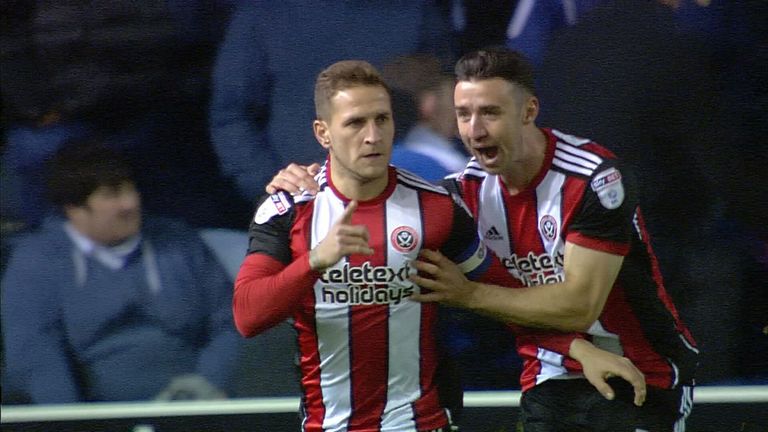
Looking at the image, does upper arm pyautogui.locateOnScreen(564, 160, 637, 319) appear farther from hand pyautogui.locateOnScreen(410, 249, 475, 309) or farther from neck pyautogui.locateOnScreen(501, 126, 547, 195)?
hand pyautogui.locateOnScreen(410, 249, 475, 309)

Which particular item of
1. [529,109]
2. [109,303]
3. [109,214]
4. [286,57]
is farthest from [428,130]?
[109,303]

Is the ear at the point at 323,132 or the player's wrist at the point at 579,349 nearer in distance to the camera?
the ear at the point at 323,132

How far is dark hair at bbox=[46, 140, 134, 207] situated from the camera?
429 cm

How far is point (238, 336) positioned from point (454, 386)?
123 cm

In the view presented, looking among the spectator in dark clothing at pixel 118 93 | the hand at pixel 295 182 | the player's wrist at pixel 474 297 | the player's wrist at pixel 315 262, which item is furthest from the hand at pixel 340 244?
the spectator in dark clothing at pixel 118 93

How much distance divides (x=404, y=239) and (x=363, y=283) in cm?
16

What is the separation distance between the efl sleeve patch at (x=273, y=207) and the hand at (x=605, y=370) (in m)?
0.90

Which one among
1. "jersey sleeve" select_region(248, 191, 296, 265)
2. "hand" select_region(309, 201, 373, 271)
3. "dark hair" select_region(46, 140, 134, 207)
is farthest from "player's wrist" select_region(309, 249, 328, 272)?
"dark hair" select_region(46, 140, 134, 207)

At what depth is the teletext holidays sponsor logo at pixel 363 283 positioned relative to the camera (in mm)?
3137

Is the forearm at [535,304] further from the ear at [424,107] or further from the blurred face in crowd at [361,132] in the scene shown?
the ear at [424,107]

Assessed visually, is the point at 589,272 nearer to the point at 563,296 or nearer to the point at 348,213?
the point at 563,296

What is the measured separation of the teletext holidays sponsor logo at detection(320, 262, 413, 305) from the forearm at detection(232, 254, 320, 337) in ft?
0.45

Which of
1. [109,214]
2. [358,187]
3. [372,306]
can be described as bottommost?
[372,306]

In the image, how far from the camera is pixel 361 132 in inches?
122
